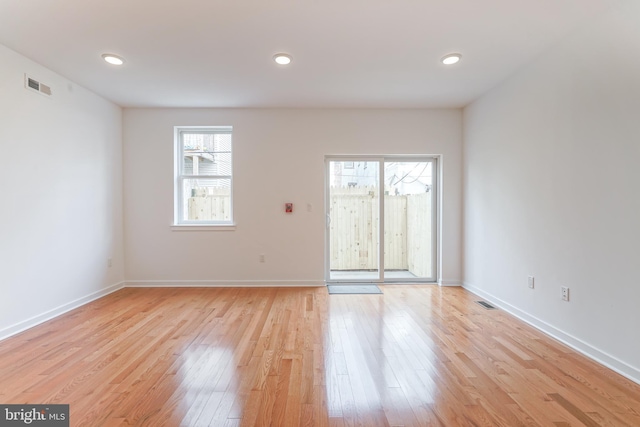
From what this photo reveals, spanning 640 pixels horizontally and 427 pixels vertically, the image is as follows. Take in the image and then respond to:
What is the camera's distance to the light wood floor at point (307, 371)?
61.6 inches

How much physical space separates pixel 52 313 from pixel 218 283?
1.79 m

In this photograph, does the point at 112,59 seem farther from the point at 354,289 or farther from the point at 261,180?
the point at 354,289

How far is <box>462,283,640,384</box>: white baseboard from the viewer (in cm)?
191

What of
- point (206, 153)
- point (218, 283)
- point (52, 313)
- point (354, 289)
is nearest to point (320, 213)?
point (354, 289)

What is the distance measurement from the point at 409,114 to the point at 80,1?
3.75m

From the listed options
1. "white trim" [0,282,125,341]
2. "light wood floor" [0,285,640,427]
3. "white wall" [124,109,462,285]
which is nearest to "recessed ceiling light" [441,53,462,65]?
"white wall" [124,109,462,285]

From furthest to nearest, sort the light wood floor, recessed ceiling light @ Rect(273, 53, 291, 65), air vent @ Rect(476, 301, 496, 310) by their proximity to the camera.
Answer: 1. air vent @ Rect(476, 301, 496, 310)
2. recessed ceiling light @ Rect(273, 53, 291, 65)
3. the light wood floor

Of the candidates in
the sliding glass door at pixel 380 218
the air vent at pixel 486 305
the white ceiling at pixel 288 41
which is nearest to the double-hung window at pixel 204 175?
the white ceiling at pixel 288 41

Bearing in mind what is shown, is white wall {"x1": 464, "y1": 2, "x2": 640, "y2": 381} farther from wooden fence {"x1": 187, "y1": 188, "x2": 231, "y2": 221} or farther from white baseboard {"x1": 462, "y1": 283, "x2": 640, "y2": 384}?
wooden fence {"x1": 187, "y1": 188, "x2": 231, "y2": 221}

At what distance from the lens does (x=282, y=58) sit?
2.71 metres

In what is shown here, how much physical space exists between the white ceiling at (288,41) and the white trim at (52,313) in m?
2.57

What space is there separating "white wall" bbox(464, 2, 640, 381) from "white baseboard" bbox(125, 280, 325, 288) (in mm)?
2594

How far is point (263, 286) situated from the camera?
4.15 metres

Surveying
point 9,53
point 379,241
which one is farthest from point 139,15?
point 379,241
